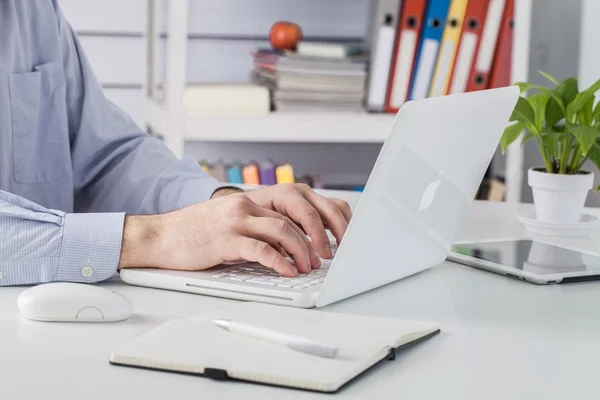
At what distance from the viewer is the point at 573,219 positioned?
4.33 ft

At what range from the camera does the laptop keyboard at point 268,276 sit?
89 cm

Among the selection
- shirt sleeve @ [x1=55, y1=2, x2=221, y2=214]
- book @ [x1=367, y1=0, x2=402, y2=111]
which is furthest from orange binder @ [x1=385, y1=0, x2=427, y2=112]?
shirt sleeve @ [x1=55, y1=2, x2=221, y2=214]

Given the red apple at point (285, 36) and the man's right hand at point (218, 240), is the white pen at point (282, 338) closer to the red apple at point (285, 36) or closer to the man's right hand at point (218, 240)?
the man's right hand at point (218, 240)

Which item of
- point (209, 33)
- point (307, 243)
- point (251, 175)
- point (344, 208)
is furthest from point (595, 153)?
point (209, 33)

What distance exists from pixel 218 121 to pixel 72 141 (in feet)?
2.46

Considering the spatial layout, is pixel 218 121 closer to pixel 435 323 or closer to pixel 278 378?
pixel 435 323

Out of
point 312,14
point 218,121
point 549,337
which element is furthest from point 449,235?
point 312,14

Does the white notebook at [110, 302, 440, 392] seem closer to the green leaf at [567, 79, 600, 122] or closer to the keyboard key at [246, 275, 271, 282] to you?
the keyboard key at [246, 275, 271, 282]

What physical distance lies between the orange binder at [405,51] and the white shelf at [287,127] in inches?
2.2

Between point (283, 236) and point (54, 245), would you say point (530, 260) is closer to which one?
point (283, 236)

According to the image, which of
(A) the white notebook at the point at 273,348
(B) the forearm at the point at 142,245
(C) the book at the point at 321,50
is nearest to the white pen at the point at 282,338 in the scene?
(A) the white notebook at the point at 273,348

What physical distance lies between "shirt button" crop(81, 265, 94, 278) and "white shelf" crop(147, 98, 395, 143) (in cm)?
124

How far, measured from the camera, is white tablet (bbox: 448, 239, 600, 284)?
3.33 feet

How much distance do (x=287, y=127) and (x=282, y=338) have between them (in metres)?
1.56
